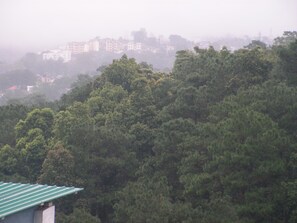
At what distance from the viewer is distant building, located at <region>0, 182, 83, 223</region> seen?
3902mm

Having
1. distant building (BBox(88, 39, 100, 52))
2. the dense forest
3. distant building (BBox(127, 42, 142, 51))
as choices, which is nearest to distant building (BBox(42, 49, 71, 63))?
distant building (BBox(88, 39, 100, 52))

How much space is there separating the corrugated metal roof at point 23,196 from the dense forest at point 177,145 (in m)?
3.08

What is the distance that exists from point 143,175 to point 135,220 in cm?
303

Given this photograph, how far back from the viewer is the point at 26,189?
14.1 ft

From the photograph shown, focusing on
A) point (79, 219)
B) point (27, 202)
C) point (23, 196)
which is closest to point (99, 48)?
point (79, 219)

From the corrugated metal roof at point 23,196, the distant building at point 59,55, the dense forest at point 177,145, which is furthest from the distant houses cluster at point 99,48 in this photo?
the corrugated metal roof at point 23,196

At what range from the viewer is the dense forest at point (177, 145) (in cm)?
767

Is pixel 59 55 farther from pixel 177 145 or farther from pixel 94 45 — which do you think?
pixel 177 145

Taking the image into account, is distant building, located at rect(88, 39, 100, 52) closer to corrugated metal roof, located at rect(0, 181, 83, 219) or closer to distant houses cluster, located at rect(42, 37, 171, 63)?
distant houses cluster, located at rect(42, 37, 171, 63)

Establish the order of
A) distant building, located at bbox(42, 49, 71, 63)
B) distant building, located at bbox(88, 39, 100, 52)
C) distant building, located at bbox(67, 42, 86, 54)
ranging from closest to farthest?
1. distant building, located at bbox(42, 49, 71, 63)
2. distant building, located at bbox(88, 39, 100, 52)
3. distant building, located at bbox(67, 42, 86, 54)

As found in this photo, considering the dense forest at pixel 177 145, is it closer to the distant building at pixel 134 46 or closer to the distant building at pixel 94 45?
the distant building at pixel 134 46

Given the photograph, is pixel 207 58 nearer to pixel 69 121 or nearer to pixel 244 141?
pixel 69 121

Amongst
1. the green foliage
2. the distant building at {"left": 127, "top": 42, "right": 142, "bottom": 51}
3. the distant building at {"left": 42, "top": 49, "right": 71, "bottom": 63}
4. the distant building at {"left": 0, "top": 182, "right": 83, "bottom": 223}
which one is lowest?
the distant building at {"left": 42, "top": 49, "right": 71, "bottom": 63}

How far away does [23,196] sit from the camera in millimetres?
4129
